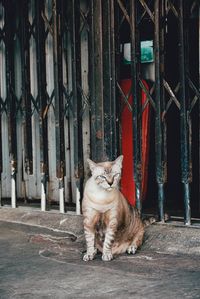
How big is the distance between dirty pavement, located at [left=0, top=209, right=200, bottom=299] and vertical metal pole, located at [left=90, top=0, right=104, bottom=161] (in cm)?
92

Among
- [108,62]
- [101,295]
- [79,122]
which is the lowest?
[101,295]

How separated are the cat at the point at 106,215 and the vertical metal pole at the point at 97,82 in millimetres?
1188

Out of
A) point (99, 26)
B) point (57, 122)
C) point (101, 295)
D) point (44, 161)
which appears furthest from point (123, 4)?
point (101, 295)

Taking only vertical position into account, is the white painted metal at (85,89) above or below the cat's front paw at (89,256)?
above

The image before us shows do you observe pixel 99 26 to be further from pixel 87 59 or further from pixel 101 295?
pixel 101 295

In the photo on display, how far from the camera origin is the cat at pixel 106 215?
500 cm

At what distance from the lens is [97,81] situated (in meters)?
6.39

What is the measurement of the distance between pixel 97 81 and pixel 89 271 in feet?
7.99

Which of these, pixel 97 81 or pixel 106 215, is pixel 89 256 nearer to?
pixel 106 215

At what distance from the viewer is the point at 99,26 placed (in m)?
6.31

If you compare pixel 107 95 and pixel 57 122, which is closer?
pixel 107 95

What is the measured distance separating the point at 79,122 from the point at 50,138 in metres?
1.20

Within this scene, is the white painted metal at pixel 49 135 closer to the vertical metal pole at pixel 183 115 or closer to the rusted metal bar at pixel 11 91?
the rusted metal bar at pixel 11 91

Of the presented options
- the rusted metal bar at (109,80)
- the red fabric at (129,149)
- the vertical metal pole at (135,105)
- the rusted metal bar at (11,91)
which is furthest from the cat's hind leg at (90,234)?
the rusted metal bar at (11,91)
